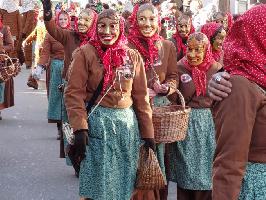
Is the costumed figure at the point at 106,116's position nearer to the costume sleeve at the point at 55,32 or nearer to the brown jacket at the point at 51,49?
→ the costume sleeve at the point at 55,32

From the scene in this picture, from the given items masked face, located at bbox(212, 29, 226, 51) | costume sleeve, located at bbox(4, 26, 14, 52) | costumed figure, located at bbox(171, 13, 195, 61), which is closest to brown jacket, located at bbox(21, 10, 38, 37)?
costume sleeve, located at bbox(4, 26, 14, 52)

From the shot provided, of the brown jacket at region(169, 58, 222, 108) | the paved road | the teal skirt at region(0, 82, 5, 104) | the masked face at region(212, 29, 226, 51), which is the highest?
the masked face at region(212, 29, 226, 51)

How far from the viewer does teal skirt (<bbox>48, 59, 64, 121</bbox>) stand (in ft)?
33.4

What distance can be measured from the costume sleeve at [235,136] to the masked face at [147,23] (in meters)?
3.18

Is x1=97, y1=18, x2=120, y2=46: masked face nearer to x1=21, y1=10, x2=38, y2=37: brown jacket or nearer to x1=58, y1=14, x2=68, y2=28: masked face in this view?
x1=58, y1=14, x2=68, y2=28: masked face

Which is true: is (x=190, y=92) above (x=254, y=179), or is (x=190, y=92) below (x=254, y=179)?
above

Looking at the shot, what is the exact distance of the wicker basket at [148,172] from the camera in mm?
5449

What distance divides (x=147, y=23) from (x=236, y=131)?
3282 mm

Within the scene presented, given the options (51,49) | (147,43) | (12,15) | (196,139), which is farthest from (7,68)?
(12,15)

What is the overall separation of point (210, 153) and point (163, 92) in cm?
61

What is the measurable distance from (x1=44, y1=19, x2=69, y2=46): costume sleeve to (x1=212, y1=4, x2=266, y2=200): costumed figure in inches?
177

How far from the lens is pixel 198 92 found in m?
6.14

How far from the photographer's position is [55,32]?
25.8 ft

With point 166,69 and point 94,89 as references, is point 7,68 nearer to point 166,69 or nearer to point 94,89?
point 166,69
